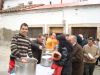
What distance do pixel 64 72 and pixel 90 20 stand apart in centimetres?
1579

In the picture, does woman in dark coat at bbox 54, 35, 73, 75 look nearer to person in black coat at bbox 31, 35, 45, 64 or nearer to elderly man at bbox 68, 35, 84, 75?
elderly man at bbox 68, 35, 84, 75

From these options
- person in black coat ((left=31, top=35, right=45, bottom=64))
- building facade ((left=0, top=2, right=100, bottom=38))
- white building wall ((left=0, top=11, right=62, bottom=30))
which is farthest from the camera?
white building wall ((left=0, top=11, right=62, bottom=30))

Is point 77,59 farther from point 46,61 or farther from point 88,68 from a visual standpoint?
point 88,68

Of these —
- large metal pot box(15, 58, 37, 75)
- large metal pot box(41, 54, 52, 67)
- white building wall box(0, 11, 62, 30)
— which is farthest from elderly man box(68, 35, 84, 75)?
white building wall box(0, 11, 62, 30)

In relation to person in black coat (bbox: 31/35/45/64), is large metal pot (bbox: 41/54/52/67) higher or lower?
lower

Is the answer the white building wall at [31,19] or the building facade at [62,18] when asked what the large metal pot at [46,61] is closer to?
the building facade at [62,18]

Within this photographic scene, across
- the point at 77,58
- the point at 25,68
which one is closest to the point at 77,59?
the point at 77,58

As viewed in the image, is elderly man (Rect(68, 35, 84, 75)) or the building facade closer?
elderly man (Rect(68, 35, 84, 75))

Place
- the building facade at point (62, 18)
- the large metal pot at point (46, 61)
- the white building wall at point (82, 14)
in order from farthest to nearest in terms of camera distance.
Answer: the building facade at point (62, 18) < the white building wall at point (82, 14) < the large metal pot at point (46, 61)

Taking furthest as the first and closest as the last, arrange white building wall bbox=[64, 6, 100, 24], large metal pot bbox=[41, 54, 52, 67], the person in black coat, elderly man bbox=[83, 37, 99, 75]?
white building wall bbox=[64, 6, 100, 24]
elderly man bbox=[83, 37, 99, 75]
the person in black coat
large metal pot bbox=[41, 54, 52, 67]

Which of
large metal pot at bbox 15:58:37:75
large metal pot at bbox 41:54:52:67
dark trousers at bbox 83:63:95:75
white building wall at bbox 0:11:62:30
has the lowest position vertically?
dark trousers at bbox 83:63:95:75

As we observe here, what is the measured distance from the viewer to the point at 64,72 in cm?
705

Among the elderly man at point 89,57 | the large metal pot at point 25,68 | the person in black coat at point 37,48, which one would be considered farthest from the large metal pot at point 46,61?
the large metal pot at point 25,68

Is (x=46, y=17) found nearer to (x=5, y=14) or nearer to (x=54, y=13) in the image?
(x=54, y=13)
